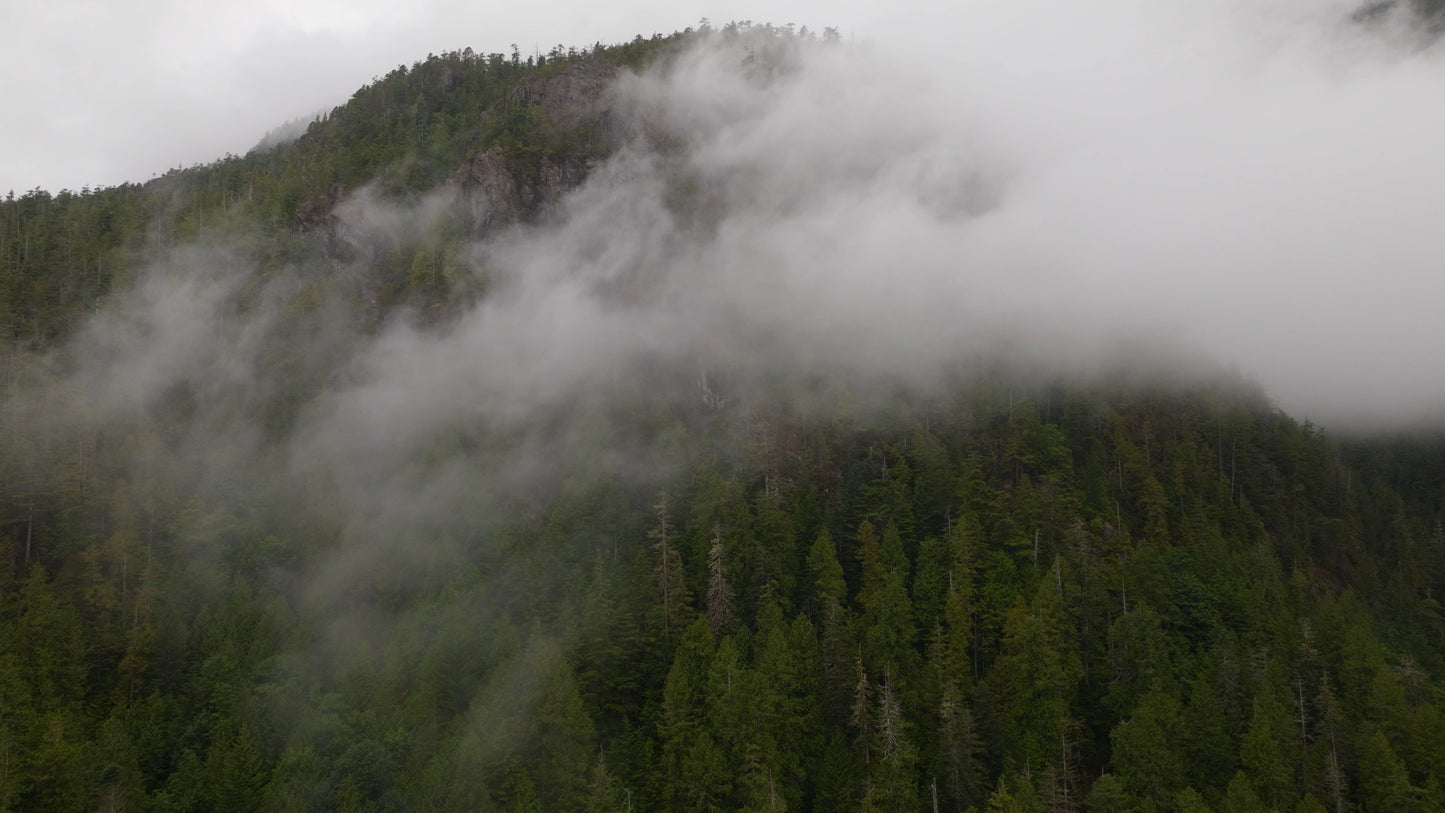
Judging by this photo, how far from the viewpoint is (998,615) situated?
73.3 meters

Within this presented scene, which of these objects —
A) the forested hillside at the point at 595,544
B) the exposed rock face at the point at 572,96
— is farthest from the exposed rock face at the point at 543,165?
the forested hillside at the point at 595,544

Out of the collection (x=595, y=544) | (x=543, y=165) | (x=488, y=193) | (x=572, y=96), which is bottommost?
(x=595, y=544)

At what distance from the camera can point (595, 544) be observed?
83.8m

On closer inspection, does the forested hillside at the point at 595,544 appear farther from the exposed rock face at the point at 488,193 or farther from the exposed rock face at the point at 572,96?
the exposed rock face at the point at 572,96

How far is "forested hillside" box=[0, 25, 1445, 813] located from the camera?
2368 inches

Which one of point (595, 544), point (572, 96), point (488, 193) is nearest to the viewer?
point (595, 544)

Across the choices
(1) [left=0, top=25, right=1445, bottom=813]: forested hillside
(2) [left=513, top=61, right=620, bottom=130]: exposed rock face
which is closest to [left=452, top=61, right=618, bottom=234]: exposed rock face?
(2) [left=513, top=61, right=620, bottom=130]: exposed rock face

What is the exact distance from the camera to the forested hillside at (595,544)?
60.2m

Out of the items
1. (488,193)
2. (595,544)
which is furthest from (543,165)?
(595,544)

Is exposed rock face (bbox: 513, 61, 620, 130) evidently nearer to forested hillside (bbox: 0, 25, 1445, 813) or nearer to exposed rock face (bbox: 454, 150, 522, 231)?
forested hillside (bbox: 0, 25, 1445, 813)

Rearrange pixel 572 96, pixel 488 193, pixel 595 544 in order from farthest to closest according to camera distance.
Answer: pixel 572 96 → pixel 488 193 → pixel 595 544

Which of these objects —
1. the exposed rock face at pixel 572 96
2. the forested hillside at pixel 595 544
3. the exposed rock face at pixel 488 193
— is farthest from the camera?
the exposed rock face at pixel 572 96

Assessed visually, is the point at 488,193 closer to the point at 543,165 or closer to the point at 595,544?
the point at 543,165

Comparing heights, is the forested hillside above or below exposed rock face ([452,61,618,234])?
below
